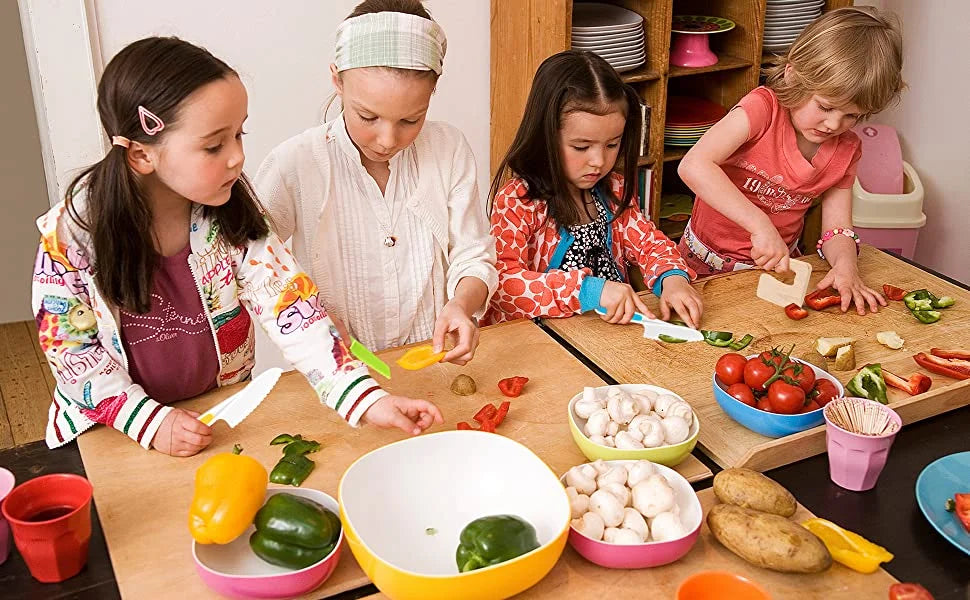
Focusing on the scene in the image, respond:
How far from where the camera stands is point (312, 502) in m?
1.13

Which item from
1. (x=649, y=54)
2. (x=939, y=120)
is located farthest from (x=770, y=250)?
(x=939, y=120)

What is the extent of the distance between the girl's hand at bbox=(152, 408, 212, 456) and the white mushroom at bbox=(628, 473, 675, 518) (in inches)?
25.3

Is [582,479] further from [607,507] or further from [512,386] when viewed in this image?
[512,386]

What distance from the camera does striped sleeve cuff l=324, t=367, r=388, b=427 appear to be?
53.9 inches

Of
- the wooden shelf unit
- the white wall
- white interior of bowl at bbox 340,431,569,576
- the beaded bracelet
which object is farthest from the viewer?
the white wall

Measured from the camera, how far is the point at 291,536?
3.50 feet

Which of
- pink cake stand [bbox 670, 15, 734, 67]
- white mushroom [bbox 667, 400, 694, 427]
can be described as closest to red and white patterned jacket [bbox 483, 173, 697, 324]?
white mushroom [bbox 667, 400, 694, 427]

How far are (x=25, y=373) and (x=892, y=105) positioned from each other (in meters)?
3.57

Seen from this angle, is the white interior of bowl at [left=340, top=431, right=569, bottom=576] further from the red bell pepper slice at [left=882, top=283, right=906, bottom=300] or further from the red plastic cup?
the red bell pepper slice at [left=882, top=283, right=906, bottom=300]

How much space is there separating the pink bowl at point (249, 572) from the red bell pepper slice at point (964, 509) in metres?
0.82

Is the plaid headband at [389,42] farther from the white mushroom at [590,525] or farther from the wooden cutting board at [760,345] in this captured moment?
the white mushroom at [590,525]

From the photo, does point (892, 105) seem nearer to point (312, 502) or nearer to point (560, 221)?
point (560, 221)

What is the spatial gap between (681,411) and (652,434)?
8cm

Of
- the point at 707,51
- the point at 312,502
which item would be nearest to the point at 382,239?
the point at 312,502
